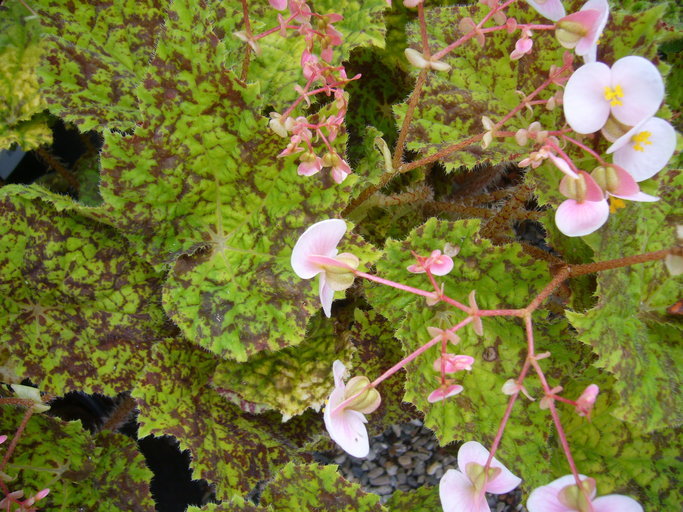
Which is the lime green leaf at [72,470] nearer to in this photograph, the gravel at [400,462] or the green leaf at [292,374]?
the green leaf at [292,374]

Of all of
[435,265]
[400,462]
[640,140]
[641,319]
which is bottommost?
[400,462]

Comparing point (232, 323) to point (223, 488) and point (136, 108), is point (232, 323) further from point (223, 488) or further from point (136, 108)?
point (136, 108)

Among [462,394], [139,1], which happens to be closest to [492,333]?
[462,394]

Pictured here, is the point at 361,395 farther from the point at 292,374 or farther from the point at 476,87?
the point at 476,87

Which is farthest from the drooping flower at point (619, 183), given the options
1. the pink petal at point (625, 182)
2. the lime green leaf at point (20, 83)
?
the lime green leaf at point (20, 83)

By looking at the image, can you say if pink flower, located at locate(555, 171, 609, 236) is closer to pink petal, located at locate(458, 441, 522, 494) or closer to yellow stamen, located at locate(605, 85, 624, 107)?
yellow stamen, located at locate(605, 85, 624, 107)

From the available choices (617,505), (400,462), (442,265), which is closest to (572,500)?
(617,505)
